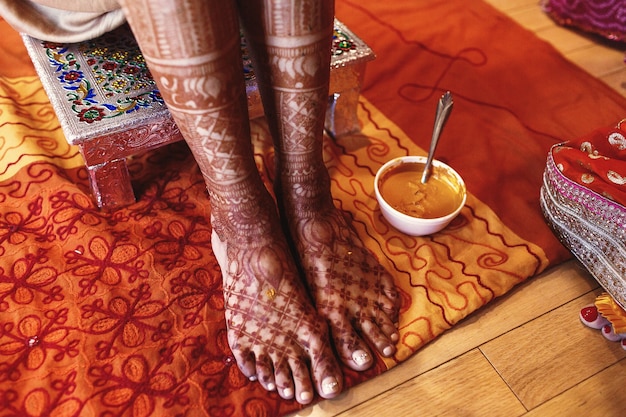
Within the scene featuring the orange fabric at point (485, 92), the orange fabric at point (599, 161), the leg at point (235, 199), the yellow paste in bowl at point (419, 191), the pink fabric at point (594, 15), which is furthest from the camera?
Answer: the pink fabric at point (594, 15)

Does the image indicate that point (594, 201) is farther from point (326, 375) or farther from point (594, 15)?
point (594, 15)

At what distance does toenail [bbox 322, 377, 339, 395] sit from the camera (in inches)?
28.9

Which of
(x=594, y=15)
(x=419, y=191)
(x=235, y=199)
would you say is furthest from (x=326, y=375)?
(x=594, y=15)

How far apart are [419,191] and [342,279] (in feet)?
0.81

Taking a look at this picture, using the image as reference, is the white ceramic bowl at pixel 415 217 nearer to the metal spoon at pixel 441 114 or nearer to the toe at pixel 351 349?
the metal spoon at pixel 441 114

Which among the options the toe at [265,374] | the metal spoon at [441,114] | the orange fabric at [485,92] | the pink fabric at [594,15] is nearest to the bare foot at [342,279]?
the toe at [265,374]

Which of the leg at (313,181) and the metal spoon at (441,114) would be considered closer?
the leg at (313,181)

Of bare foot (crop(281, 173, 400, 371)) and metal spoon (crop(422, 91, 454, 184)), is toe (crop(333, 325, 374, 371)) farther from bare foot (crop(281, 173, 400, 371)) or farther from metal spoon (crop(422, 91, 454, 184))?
metal spoon (crop(422, 91, 454, 184))

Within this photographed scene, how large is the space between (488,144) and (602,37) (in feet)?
2.05

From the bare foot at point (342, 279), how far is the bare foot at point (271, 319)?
1.0 inches

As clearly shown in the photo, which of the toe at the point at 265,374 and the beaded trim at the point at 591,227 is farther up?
the beaded trim at the point at 591,227

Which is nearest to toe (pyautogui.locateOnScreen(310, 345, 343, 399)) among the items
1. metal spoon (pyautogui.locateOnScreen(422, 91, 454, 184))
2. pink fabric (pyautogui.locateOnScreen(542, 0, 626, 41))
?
metal spoon (pyautogui.locateOnScreen(422, 91, 454, 184))

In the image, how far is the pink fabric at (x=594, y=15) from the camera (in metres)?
1.37

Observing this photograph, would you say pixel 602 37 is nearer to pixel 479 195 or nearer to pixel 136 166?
pixel 479 195
